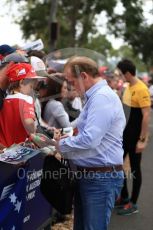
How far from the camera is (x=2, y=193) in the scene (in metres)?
3.25

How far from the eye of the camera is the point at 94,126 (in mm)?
3258

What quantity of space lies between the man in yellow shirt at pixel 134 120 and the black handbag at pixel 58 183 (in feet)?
7.47

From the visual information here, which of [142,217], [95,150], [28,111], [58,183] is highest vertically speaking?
[28,111]

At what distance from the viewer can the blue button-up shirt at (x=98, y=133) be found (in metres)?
3.27

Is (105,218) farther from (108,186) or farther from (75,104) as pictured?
(75,104)

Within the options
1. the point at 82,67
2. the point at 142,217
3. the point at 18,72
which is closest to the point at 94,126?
the point at 82,67

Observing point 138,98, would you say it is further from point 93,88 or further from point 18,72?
point 93,88

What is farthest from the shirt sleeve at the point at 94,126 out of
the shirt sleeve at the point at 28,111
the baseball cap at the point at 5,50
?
the baseball cap at the point at 5,50

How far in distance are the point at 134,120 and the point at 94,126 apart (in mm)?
2689

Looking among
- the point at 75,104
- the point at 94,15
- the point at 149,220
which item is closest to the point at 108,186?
the point at 75,104

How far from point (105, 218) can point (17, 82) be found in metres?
1.24

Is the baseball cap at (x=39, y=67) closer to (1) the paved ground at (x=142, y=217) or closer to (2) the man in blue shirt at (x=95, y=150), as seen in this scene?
(2) the man in blue shirt at (x=95, y=150)

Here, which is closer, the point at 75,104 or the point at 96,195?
the point at 96,195

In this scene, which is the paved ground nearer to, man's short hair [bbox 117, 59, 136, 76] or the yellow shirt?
the yellow shirt
